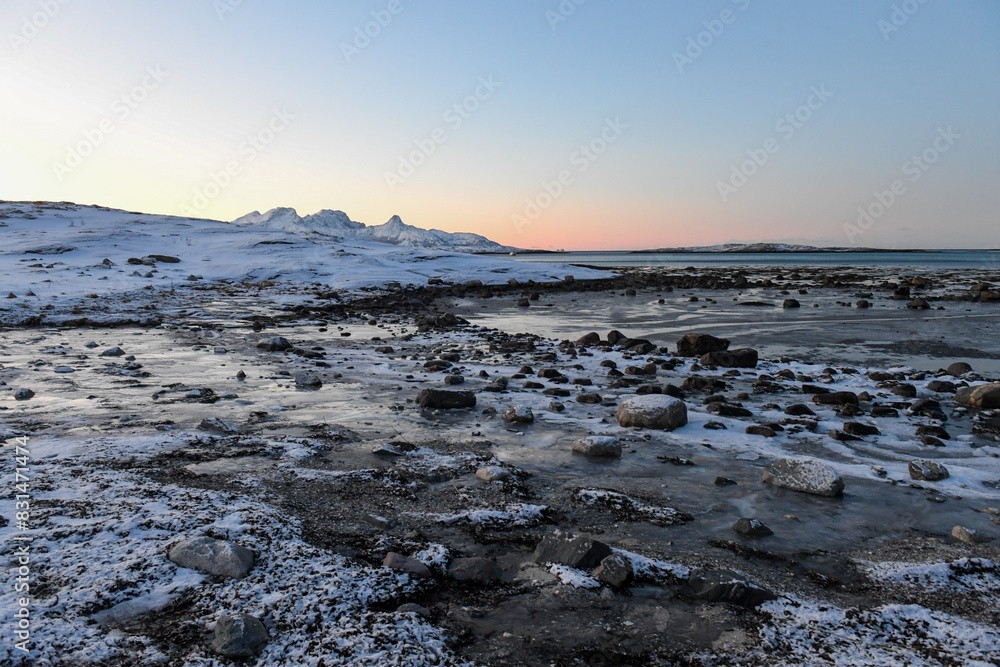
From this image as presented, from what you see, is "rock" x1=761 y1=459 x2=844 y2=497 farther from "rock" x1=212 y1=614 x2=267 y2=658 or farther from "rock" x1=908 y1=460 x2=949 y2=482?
"rock" x1=212 y1=614 x2=267 y2=658

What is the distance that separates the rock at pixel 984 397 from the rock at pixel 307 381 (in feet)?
27.6

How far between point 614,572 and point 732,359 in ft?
24.8

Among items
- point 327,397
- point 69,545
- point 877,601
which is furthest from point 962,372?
point 69,545

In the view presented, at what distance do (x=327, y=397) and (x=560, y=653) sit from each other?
555 cm

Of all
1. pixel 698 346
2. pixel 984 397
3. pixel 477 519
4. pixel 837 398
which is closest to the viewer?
pixel 477 519

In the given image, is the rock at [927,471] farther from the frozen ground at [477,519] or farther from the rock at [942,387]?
the rock at [942,387]

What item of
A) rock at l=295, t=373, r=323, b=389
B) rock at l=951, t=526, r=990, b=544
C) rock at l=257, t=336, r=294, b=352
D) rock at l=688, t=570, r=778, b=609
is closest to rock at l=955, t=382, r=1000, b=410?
rock at l=951, t=526, r=990, b=544

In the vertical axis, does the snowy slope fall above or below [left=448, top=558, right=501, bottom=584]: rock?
above

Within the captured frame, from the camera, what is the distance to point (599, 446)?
542 cm

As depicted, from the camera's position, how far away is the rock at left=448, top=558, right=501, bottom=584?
10.7 feet

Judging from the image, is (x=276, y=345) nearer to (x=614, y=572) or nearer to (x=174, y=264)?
(x=614, y=572)

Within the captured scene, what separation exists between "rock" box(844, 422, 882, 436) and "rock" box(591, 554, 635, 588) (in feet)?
13.4

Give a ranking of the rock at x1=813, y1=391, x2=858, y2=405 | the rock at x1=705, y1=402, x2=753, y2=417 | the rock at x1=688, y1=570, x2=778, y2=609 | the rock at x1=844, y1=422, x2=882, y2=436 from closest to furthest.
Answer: the rock at x1=688, y1=570, x2=778, y2=609 → the rock at x1=844, y1=422, x2=882, y2=436 → the rock at x1=705, y1=402, x2=753, y2=417 → the rock at x1=813, y1=391, x2=858, y2=405

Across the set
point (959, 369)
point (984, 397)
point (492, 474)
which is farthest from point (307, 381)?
point (959, 369)
